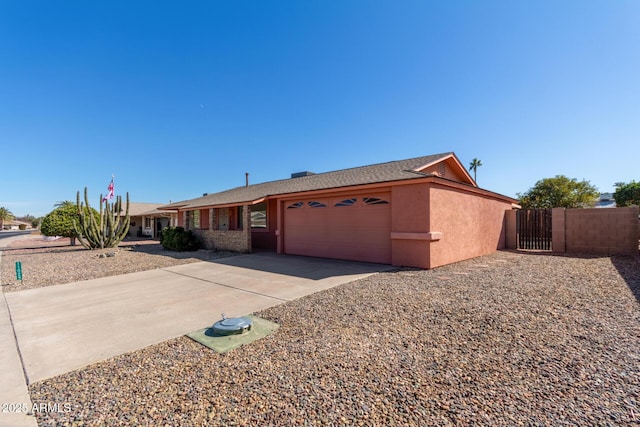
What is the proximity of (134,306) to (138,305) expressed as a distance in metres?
0.07

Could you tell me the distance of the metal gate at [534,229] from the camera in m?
13.7

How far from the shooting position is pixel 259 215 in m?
16.5

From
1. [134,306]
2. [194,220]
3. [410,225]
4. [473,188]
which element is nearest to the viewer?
[134,306]

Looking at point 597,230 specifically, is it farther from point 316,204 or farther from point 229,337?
point 229,337

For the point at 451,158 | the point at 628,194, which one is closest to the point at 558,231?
the point at 451,158

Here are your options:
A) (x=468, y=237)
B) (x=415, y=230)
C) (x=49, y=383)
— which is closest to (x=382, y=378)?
(x=49, y=383)

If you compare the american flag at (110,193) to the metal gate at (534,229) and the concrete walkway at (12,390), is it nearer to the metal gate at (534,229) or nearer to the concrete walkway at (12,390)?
the concrete walkway at (12,390)

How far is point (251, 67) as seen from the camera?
13188 mm

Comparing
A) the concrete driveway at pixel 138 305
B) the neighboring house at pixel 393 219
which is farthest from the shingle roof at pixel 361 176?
the concrete driveway at pixel 138 305

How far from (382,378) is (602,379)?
2.18 m

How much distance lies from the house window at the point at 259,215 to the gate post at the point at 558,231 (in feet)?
49.1

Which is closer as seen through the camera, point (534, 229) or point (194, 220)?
point (534, 229)

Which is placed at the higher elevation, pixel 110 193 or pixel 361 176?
pixel 361 176

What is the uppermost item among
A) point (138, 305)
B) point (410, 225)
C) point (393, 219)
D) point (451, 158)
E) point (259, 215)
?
point (451, 158)
